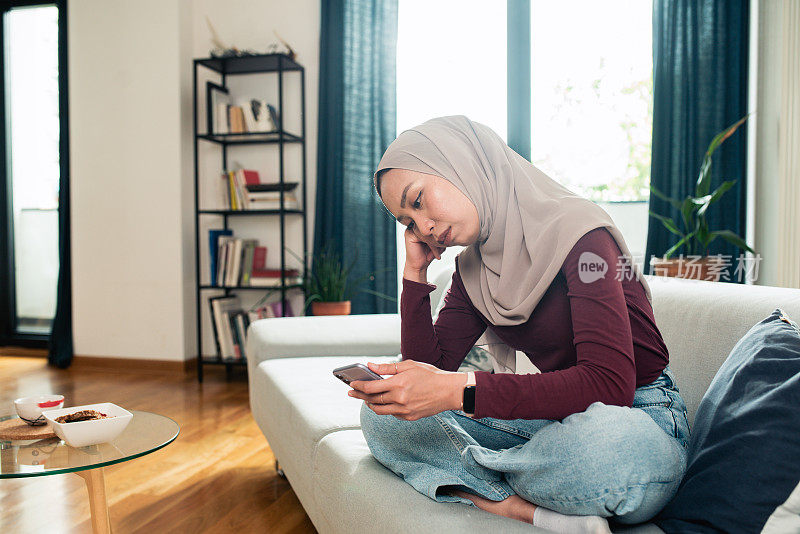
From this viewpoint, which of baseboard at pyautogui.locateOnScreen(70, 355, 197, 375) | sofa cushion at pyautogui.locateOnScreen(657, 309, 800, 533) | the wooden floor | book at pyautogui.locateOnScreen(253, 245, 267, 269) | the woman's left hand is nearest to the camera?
sofa cushion at pyautogui.locateOnScreen(657, 309, 800, 533)

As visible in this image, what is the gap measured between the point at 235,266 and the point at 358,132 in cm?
107

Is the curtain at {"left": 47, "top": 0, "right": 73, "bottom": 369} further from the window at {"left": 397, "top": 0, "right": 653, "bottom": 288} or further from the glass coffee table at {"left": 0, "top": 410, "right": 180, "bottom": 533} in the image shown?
the glass coffee table at {"left": 0, "top": 410, "right": 180, "bottom": 533}

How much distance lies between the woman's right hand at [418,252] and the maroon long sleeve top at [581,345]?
219 mm

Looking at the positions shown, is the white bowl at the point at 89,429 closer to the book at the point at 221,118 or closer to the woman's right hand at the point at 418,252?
the woman's right hand at the point at 418,252

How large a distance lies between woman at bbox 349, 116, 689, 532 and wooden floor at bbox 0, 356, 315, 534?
2.71ft

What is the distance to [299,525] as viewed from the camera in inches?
70.0

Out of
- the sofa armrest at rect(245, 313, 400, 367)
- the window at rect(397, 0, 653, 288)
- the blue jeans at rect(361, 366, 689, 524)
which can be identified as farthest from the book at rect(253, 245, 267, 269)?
the blue jeans at rect(361, 366, 689, 524)

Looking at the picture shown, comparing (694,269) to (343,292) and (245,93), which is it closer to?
(343,292)

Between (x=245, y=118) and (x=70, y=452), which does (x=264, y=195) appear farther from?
(x=70, y=452)

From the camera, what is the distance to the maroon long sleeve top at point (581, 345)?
94 centimetres

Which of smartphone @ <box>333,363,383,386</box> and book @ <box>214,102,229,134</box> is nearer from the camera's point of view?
smartphone @ <box>333,363,383,386</box>

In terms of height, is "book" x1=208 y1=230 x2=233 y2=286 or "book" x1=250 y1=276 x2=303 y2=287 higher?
"book" x1=208 y1=230 x2=233 y2=286

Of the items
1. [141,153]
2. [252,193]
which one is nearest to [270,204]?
[252,193]

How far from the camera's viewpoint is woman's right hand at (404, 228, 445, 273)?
1338mm
